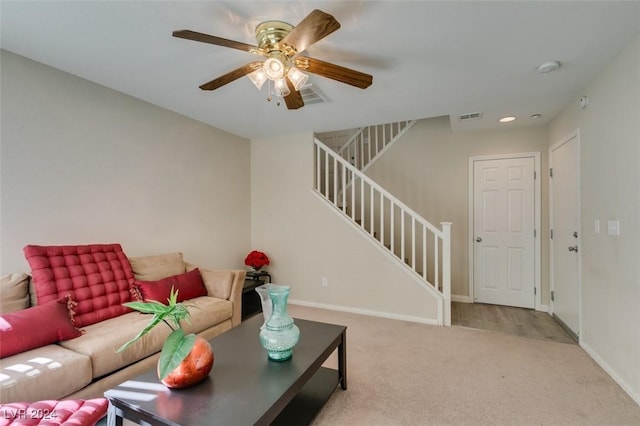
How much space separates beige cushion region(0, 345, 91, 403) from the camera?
4.77 feet

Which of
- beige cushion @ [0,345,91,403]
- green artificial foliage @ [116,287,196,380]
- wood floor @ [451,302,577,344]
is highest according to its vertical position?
green artificial foliage @ [116,287,196,380]

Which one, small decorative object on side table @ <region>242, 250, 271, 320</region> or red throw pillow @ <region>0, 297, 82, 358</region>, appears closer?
red throw pillow @ <region>0, 297, 82, 358</region>

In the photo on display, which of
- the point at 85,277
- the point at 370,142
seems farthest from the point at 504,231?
the point at 85,277

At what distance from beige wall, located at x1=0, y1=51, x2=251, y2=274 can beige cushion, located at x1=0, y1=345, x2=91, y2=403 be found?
910mm

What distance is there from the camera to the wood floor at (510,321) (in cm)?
307

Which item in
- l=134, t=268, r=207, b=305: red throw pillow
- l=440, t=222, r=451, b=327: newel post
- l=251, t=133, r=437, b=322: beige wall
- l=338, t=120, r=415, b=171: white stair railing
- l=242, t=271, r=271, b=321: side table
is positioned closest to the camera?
l=134, t=268, r=207, b=305: red throw pillow

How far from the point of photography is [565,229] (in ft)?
10.6

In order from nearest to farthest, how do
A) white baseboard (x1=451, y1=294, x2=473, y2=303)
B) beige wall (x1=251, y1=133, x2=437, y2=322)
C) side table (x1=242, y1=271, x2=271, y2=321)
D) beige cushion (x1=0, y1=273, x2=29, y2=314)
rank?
beige cushion (x1=0, y1=273, x2=29, y2=314) < side table (x1=242, y1=271, x2=271, y2=321) < beige wall (x1=251, y1=133, x2=437, y2=322) < white baseboard (x1=451, y1=294, x2=473, y2=303)

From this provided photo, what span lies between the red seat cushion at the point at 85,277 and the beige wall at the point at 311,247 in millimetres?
2117

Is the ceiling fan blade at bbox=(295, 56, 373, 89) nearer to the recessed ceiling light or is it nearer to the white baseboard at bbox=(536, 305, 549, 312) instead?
the recessed ceiling light

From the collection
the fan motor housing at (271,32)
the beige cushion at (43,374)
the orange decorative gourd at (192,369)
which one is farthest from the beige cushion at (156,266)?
the fan motor housing at (271,32)

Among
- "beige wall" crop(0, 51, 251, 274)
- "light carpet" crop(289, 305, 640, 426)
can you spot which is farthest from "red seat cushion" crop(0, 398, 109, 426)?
"beige wall" crop(0, 51, 251, 274)

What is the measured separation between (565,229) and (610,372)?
58.7 inches

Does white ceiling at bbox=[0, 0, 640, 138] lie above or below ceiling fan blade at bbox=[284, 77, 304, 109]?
above
